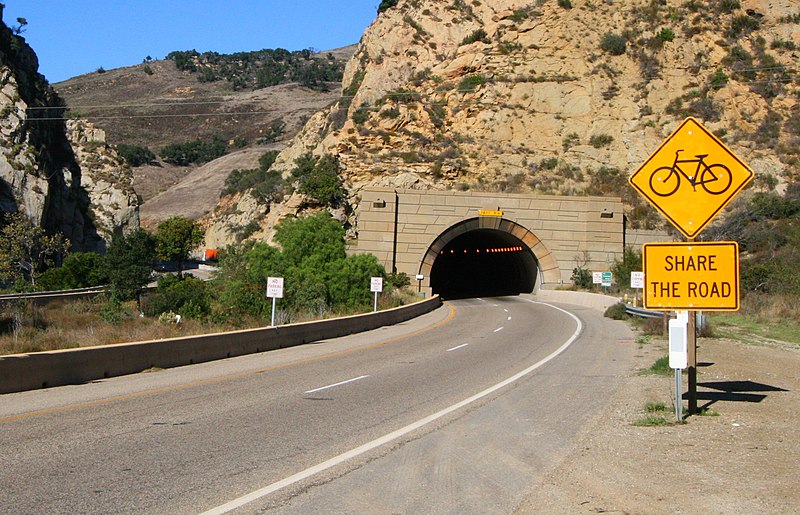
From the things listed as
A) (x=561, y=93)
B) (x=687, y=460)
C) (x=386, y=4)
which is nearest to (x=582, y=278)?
(x=561, y=93)

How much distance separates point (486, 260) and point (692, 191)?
6336cm

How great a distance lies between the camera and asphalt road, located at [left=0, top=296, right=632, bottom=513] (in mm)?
6980

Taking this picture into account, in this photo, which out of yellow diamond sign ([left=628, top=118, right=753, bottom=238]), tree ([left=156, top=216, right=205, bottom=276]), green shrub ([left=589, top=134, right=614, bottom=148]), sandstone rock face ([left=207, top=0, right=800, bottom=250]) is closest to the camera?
yellow diamond sign ([left=628, top=118, right=753, bottom=238])

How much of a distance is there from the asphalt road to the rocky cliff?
55836 millimetres

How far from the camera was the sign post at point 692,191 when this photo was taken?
10047 mm

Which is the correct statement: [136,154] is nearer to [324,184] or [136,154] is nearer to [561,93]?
[324,184]

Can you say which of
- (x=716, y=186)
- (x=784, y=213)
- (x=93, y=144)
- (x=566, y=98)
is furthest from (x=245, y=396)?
(x=93, y=144)

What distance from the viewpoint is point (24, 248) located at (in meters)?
61.6

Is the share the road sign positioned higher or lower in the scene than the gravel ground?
higher

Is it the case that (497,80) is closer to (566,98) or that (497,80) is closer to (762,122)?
(566,98)

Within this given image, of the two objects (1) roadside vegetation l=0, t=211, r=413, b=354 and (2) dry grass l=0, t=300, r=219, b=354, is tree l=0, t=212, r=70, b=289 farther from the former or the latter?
(2) dry grass l=0, t=300, r=219, b=354

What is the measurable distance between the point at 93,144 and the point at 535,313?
6658 cm

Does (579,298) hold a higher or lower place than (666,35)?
lower

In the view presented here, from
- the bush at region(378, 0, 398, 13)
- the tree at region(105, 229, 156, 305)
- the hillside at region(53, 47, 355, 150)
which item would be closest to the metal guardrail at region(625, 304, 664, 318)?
the tree at region(105, 229, 156, 305)
